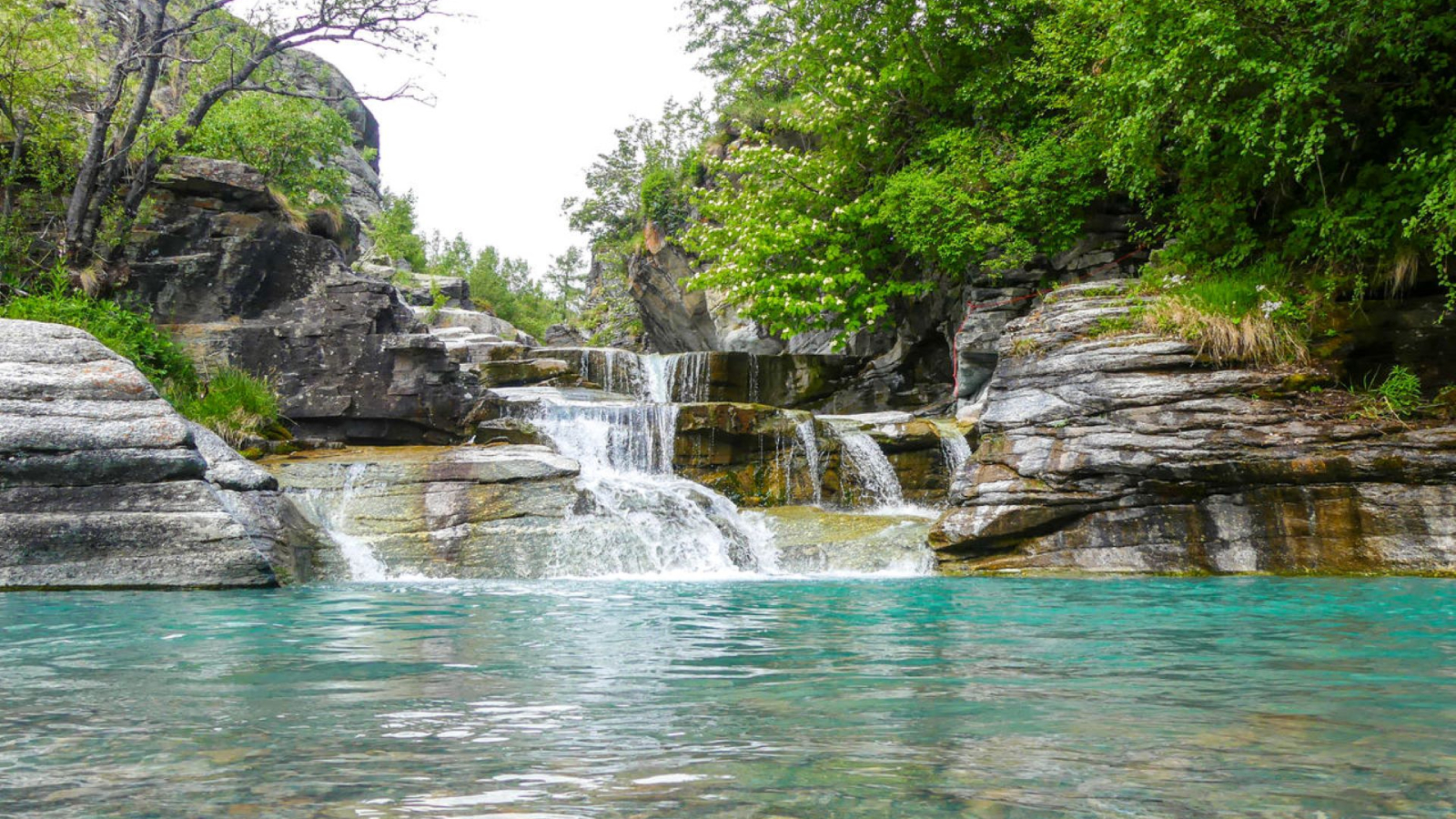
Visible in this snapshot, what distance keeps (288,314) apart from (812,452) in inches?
387

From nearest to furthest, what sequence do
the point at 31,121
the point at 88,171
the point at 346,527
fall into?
the point at 346,527
the point at 88,171
the point at 31,121

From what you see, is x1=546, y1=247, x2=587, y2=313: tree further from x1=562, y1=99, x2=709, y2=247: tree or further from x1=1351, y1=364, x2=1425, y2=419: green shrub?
x1=1351, y1=364, x2=1425, y2=419: green shrub

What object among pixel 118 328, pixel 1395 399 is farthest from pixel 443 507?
pixel 1395 399

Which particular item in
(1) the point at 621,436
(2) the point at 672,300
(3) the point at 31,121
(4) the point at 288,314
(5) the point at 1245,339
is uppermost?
(3) the point at 31,121

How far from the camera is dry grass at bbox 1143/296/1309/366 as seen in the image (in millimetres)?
10414

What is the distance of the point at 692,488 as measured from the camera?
12.9m

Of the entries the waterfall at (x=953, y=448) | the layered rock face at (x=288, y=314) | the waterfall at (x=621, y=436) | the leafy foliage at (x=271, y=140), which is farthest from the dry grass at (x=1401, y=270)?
the leafy foliage at (x=271, y=140)

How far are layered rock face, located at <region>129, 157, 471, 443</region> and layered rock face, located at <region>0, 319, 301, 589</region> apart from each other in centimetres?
583

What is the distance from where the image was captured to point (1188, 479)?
32.4 ft

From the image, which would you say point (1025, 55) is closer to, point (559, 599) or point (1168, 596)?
point (1168, 596)

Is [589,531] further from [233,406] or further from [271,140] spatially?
[271,140]

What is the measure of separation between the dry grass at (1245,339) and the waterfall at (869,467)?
17.6 ft

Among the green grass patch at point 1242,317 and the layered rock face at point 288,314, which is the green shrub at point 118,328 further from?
the green grass patch at point 1242,317

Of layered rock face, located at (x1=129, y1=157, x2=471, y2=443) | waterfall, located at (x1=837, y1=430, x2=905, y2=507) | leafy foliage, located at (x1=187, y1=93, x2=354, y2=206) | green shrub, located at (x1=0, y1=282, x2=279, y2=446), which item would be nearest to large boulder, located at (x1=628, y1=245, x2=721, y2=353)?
leafy foliage, located at (x1=187, y1=93, x2=354, y2=206)
